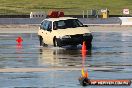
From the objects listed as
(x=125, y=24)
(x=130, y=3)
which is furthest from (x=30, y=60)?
(x=130, y=3)

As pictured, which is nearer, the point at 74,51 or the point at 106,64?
the point at 106,64

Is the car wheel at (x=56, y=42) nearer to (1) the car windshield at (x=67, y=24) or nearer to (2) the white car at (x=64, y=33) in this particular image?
(2) the white car at (x=64, y=33)

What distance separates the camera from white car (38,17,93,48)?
3375cm

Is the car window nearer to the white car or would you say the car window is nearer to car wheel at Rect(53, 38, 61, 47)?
the white car

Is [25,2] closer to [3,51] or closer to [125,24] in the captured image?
[125,24]

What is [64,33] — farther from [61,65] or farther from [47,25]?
[61,65]

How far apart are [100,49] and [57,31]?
2599 millimetres

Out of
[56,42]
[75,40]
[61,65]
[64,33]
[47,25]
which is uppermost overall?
[47,25]

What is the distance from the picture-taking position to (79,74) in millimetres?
20719

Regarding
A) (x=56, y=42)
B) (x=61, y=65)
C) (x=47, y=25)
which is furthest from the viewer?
(x=47, y=25)

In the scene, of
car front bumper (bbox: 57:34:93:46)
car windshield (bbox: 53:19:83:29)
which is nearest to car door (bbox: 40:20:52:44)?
car windshield (bbox: 53:19:83:29)

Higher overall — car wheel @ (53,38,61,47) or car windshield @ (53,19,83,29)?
car windshield @ (53,19,83,29)

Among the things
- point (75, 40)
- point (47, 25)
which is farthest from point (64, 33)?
point (47, 25)

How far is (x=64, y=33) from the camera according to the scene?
3406 centimetres
